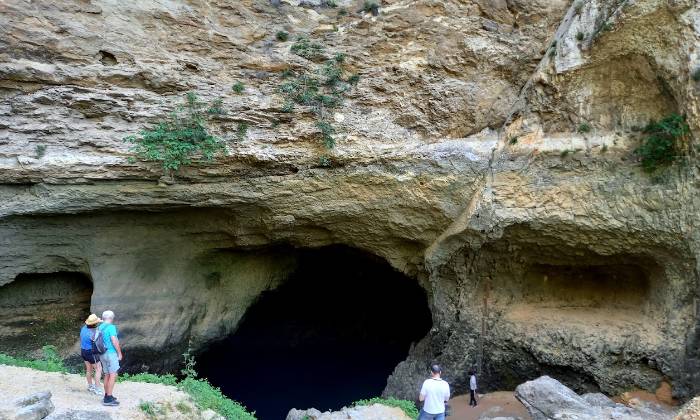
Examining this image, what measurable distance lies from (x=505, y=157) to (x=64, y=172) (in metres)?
6.73

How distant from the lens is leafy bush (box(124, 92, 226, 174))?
7.04 metres

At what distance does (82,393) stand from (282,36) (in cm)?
605

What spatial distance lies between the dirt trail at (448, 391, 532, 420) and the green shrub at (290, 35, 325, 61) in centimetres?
640

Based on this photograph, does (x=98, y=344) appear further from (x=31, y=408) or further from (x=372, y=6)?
(x=372, y=6)

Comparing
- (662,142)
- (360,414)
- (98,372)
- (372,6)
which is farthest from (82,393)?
(662,142)

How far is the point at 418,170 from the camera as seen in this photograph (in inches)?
304

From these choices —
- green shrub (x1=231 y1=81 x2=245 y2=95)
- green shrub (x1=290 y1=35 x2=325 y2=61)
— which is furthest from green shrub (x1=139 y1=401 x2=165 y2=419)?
green shrub (x1=290 y1=35 x2=325 y2=61)

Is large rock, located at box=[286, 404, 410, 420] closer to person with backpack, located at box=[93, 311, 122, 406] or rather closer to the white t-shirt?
the white t-shirt

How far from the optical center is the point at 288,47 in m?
8.07

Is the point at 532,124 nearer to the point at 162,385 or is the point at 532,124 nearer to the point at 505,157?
the point at 505,157

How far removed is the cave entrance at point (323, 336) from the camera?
34.5 ft

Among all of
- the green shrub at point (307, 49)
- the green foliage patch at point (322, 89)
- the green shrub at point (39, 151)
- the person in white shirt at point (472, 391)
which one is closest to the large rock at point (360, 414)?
the person in white shirt at point (472, 391)

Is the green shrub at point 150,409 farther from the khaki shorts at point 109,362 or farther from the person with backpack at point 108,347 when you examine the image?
the khaki shorts at point 109,362

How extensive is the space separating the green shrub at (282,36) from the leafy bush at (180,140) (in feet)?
5.99
